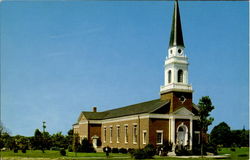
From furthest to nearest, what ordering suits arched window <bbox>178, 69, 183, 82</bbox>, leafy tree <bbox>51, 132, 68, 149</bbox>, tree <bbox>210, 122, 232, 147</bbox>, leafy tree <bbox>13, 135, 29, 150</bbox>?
tree <bbox>210, 122, 232, 147</bbox>, leafy tree <bbox>51, 132, 68, 149</bbox>, leafy tree <bbox>13, 135, 29, 150</bbox>, arched window <bbox>178, 69, 183, 82</bbox>

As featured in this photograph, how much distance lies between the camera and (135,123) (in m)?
55.9

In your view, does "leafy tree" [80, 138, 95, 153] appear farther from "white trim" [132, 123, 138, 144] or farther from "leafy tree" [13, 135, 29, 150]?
"white trim" [132, 123, 138, 144]

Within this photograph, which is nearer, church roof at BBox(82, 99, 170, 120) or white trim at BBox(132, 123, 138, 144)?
church roof at BBox(82, 99, 170, 120)

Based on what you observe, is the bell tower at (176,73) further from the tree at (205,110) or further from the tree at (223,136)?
the tree at (223,136)

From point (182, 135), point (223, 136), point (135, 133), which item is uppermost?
Result: point (135, 133)

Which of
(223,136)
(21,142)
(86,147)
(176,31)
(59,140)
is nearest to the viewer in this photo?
(176,31)

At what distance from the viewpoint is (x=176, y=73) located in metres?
53.1

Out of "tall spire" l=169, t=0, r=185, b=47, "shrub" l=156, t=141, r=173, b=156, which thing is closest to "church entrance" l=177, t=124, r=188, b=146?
"shrub" l=156, t=141, r=173, b=156

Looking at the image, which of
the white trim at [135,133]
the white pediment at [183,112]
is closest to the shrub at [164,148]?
the white pediment at [183,112]

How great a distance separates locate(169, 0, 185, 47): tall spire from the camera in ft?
177

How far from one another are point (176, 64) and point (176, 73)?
1223 mm

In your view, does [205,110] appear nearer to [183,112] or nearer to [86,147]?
[183,112]

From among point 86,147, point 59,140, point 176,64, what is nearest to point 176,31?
point 176,64

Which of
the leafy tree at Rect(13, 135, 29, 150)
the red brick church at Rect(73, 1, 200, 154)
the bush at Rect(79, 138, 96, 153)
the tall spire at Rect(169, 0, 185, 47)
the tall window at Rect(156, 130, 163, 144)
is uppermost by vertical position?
the tall spire at Rect(169, 0, 185, 47)
